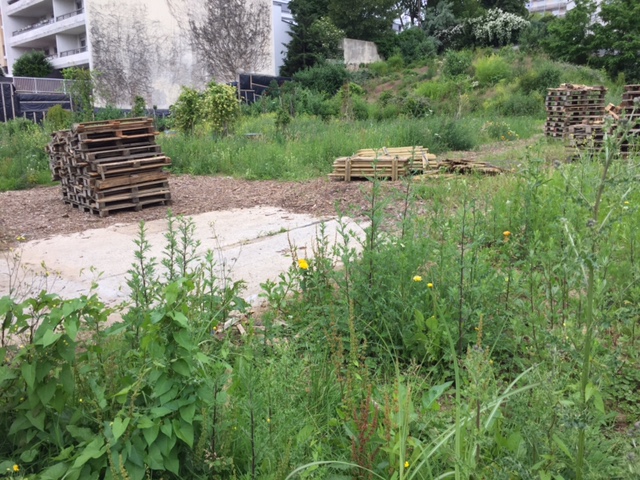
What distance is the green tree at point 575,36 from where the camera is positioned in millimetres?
29266

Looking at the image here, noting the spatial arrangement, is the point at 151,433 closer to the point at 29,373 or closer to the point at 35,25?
the point at 29,373

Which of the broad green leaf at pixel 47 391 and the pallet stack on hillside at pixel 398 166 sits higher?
the pallet stack on hillside at pixel 398 166

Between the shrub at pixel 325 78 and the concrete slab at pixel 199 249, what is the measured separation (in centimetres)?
2582

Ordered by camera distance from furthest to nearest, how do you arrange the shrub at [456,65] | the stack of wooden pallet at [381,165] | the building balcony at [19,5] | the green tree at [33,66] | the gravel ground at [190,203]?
the building balcony at [19,5], the green tree at [33,66], the shrub at [456,65], the stack of wooden pallet at [381,165], the gravel ground at [190,203]

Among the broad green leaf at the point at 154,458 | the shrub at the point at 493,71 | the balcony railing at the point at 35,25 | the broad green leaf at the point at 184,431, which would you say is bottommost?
the broad green leaf at the point at 154,458

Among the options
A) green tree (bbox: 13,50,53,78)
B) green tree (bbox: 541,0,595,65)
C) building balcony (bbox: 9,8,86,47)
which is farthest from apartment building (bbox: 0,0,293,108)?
green tree (bbox: 541,0,595,65)

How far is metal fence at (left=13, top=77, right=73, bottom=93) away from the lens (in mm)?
27436

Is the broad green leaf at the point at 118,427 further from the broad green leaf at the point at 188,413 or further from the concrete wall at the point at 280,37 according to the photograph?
the concrete wall at the point at 280,37

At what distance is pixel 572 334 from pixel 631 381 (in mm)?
1102

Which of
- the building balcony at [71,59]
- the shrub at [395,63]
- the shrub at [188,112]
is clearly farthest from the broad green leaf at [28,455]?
the shrub at [395,63]

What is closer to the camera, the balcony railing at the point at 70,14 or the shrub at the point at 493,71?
the shrub at the point at 493,71

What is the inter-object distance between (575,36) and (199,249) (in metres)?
30.5

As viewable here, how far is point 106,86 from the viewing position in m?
28.0

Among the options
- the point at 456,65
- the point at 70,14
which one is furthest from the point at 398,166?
the point at 70,14
